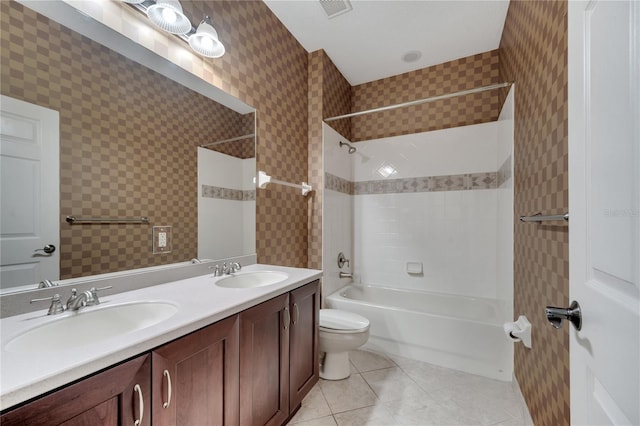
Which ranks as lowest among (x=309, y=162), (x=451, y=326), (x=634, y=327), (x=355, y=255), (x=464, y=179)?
(x=451, y=326)

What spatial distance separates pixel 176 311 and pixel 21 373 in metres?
0.44

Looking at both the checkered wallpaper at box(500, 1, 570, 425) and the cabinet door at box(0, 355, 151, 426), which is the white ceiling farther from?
the cabinet door at box(0, 355, 151, 426)

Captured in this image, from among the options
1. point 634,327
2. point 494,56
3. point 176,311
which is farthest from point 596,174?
point 494,56

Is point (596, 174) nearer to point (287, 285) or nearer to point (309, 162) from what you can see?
point (287, 285)

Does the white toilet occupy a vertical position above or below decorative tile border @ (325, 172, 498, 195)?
below

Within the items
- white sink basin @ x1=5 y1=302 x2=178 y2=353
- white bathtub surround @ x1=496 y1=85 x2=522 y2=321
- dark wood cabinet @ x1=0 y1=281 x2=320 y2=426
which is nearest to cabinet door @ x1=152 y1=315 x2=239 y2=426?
dark wood cabinet @ x1=0 y1=281 x2=320 y2=426

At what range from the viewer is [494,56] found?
2479mm

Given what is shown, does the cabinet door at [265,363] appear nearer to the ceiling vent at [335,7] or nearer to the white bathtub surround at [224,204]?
the white bathtub surround at [224,204]

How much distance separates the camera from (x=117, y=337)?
0.73 metres

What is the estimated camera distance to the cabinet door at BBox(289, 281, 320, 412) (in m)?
1.43

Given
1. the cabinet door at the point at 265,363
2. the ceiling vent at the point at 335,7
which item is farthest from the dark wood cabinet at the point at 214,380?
the ceiling vent at the point at 335,7

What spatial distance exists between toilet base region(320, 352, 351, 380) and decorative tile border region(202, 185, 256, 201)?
1.32 metres

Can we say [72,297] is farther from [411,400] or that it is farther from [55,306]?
[411,400]

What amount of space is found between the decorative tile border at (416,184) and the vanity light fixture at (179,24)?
138cm
